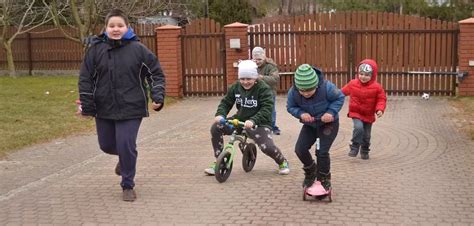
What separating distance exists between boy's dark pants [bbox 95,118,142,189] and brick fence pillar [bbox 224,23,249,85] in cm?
872

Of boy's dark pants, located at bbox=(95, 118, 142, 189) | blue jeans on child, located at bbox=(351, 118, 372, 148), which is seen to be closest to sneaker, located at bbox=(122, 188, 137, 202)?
boy's dark pants, located at bbox=(95, 118, 142, 189)

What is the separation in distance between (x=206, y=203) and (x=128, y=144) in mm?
900

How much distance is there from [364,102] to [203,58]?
25.2 ft

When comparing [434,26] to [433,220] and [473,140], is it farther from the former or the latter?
[433,220]

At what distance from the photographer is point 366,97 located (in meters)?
7.55

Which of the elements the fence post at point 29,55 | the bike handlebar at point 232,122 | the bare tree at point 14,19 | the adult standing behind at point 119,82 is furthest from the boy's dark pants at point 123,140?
the fence post at point 29,55

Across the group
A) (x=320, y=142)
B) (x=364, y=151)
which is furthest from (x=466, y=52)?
(x=320, y=142)

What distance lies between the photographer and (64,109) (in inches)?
493

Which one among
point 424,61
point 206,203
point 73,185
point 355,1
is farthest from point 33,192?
point 355,1

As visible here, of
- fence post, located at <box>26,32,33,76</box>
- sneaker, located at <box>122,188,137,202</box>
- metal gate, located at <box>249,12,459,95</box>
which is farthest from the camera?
fence post, located at <box>26,32,33,76</box>

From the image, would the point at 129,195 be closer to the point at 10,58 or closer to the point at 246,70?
the point at 246,70

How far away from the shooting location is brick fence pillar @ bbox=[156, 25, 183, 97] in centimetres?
1443

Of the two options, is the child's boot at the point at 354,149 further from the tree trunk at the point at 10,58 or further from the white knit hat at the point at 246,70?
the tree trunk at the point at 10,58

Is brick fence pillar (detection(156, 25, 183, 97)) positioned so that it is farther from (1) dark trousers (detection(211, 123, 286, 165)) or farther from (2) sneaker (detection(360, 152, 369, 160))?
(1) dark trousers (detection(211, 123, 286, 165))
